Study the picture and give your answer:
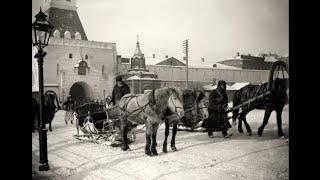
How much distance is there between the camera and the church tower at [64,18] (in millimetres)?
3965

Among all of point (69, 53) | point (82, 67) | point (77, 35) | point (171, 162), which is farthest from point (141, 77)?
point (171, 162)

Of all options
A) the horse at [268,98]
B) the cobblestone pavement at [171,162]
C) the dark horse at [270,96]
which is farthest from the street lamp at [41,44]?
the horse at [268,98]

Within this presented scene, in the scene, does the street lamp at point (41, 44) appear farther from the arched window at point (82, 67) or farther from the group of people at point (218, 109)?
the group of people at point (218, 109)

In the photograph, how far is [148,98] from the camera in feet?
15.1

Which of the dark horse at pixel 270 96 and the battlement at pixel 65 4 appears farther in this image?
the dark horse at pixel 270 96

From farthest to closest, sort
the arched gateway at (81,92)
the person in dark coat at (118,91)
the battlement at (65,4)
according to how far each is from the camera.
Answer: the person in dark coat at (118,91) → the arched gateway at (81,92) → the battlement at (65,4)

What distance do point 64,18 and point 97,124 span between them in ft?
7.25

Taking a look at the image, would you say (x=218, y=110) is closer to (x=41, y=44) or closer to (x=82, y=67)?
(x=82, y=67)

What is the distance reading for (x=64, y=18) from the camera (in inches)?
177

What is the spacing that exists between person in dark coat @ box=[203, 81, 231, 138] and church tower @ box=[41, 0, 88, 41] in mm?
2714

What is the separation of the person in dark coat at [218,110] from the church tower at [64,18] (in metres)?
2.71
